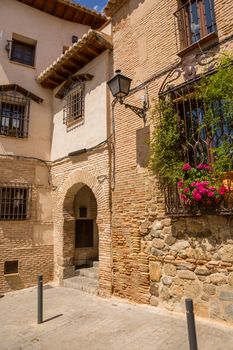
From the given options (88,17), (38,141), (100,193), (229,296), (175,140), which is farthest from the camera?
(88,17)

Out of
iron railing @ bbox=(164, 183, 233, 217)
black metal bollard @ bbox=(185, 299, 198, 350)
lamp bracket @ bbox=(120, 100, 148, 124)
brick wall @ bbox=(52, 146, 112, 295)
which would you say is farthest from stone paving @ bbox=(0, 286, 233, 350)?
lamp bracket @ bbox=(120, 100, 148, 124)

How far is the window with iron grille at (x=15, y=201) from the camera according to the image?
8.55 meters

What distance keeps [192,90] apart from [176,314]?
4.15m

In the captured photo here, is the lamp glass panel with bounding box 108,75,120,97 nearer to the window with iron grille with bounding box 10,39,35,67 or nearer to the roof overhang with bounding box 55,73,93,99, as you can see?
the roof overhang with bounding box 55,73,93,99

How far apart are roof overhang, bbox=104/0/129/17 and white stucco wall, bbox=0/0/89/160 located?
3516mm

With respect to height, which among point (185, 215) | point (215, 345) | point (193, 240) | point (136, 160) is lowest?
point (215, 345)

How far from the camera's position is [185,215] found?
16.3 ft

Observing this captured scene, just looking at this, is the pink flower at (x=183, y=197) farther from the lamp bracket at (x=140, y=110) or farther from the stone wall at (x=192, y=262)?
the lamp bracket at (x=140, y=110)

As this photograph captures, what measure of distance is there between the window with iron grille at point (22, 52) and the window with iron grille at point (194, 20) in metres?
6.18

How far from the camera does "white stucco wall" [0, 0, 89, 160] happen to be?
928 centimetres

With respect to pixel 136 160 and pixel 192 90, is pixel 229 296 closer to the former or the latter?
pixel 136 160

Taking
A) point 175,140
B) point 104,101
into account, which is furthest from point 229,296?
point 104,101

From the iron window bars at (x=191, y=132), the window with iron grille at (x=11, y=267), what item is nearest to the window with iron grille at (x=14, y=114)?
the window with iron grille at (x=11, y=267)

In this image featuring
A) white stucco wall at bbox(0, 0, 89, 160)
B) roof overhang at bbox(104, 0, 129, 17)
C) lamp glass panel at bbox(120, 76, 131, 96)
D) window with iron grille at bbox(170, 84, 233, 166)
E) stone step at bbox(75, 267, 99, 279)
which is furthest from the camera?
white stucco wall at bbox(0, 0, 89, 160)
